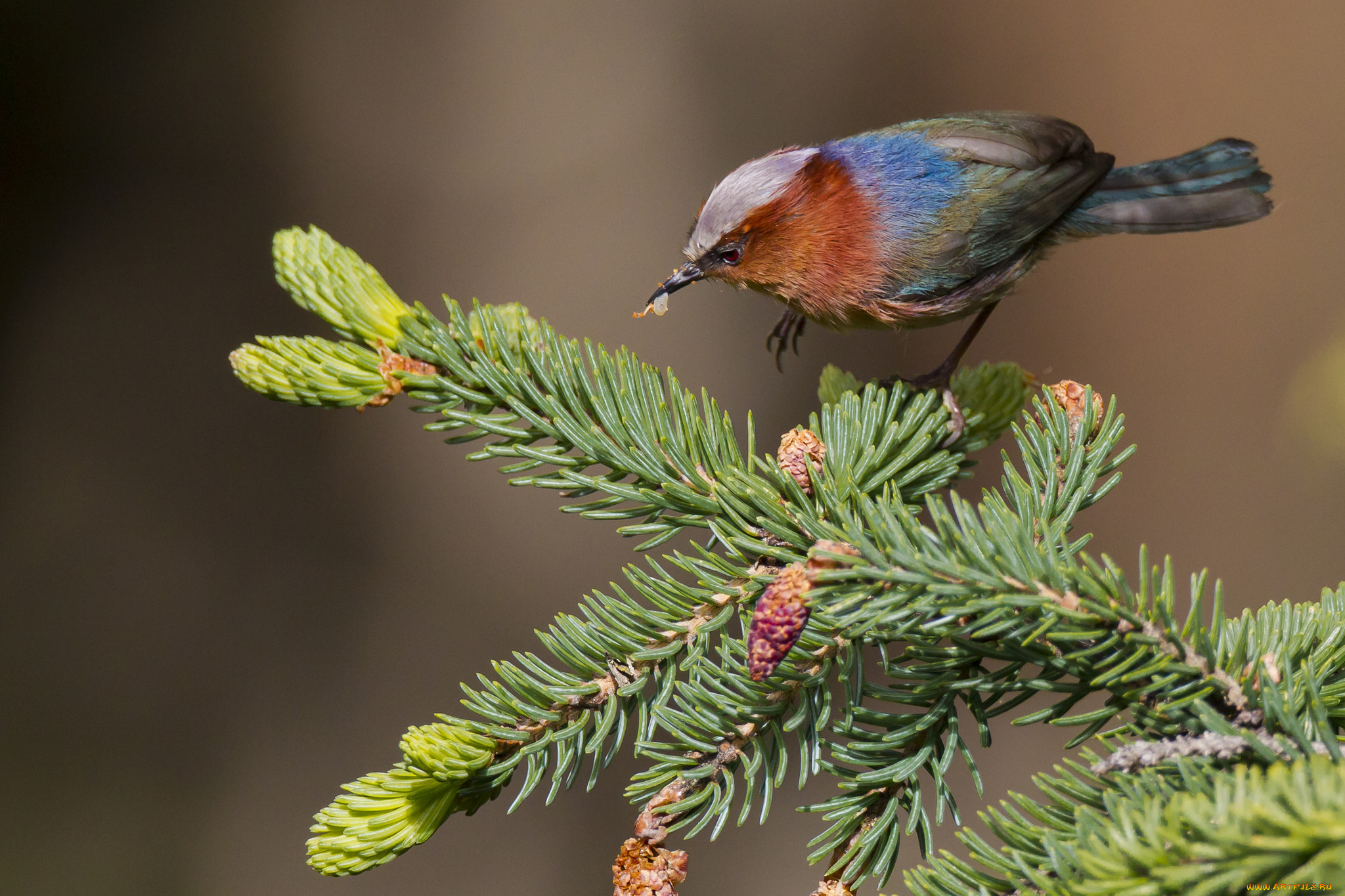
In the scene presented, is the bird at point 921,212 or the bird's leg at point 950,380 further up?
the bird at point 921,212

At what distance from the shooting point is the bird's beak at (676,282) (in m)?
1.32

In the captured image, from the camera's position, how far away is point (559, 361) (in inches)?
37.7

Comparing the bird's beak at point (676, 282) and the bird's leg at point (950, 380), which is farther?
the bird's beak at point (676, 282)

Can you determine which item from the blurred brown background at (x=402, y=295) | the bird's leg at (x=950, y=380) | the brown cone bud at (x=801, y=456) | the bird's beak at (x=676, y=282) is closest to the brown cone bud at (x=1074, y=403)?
the bird's leg at (x=950, y=380)

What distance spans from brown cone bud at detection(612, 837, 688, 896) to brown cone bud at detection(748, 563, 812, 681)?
0.19 metres

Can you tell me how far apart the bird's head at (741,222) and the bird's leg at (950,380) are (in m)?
0.31

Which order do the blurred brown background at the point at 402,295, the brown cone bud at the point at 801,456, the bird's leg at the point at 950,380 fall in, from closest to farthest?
the brown cone bud at the point at 801,456 < the bird's leg at the point at 950,380 < the blurred brown background at the point at 402,295

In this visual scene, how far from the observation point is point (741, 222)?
4.40 ft

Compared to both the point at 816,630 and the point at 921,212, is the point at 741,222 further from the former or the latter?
the point at 816,630

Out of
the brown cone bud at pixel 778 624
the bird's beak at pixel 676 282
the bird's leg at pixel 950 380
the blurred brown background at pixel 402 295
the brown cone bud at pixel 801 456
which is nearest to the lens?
the brown cone bud at pixel 778 624

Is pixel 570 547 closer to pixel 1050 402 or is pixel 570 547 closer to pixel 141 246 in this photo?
pixel 141 246

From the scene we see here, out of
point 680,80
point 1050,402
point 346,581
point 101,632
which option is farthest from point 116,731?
point 1050,402

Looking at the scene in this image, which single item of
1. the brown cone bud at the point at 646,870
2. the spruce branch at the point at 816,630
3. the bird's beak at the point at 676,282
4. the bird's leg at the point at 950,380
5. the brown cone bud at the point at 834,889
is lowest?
the brown cone bud at the point at 834,889

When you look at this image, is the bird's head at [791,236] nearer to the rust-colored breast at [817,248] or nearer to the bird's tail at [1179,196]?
the rust-colored breast at [817,248]
